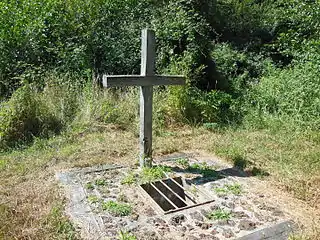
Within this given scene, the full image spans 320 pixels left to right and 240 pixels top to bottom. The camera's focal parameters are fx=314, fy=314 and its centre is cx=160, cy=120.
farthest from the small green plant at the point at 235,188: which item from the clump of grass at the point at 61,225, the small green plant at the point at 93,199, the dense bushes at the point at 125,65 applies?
the dense bushes at the point at 125,65

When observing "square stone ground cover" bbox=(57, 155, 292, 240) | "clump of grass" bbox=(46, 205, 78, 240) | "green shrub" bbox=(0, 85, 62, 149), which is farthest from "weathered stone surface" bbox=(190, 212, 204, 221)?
"green shrub" bbox=(0, 85, 62, 149)

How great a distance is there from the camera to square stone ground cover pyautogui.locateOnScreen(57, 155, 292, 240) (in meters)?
2.92

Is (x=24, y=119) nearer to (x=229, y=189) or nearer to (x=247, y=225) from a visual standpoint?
(x=229, y=189)

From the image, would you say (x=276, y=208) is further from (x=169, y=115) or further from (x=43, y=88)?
(x=43, y=88)

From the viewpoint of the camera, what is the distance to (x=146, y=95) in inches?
161

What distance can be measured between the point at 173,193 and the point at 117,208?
763 millimetres

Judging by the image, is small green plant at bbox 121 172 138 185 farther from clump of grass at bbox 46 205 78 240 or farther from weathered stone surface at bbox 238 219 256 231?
weathered stone surface at bbox 238 219 256 231

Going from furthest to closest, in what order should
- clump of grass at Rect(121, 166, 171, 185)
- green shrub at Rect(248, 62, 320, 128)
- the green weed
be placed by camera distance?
green shrub at Rect(248, 62, 320, 128) → the green weed → clump of grass at Rect(121, 166, 171, 185)

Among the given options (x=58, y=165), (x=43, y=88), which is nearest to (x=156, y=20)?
(x=43, y=88)

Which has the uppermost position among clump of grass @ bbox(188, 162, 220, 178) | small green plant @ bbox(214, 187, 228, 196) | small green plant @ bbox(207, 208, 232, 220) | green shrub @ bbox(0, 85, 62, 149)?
green shrub @ bbox(0, 85, 62, 149)

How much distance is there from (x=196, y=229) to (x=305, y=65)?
4.90 meters

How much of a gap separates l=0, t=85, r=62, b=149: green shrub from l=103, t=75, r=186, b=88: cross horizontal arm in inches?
91.0

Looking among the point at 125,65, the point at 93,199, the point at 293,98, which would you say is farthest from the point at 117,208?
the point at 125,65

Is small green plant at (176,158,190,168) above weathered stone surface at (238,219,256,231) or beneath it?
above
